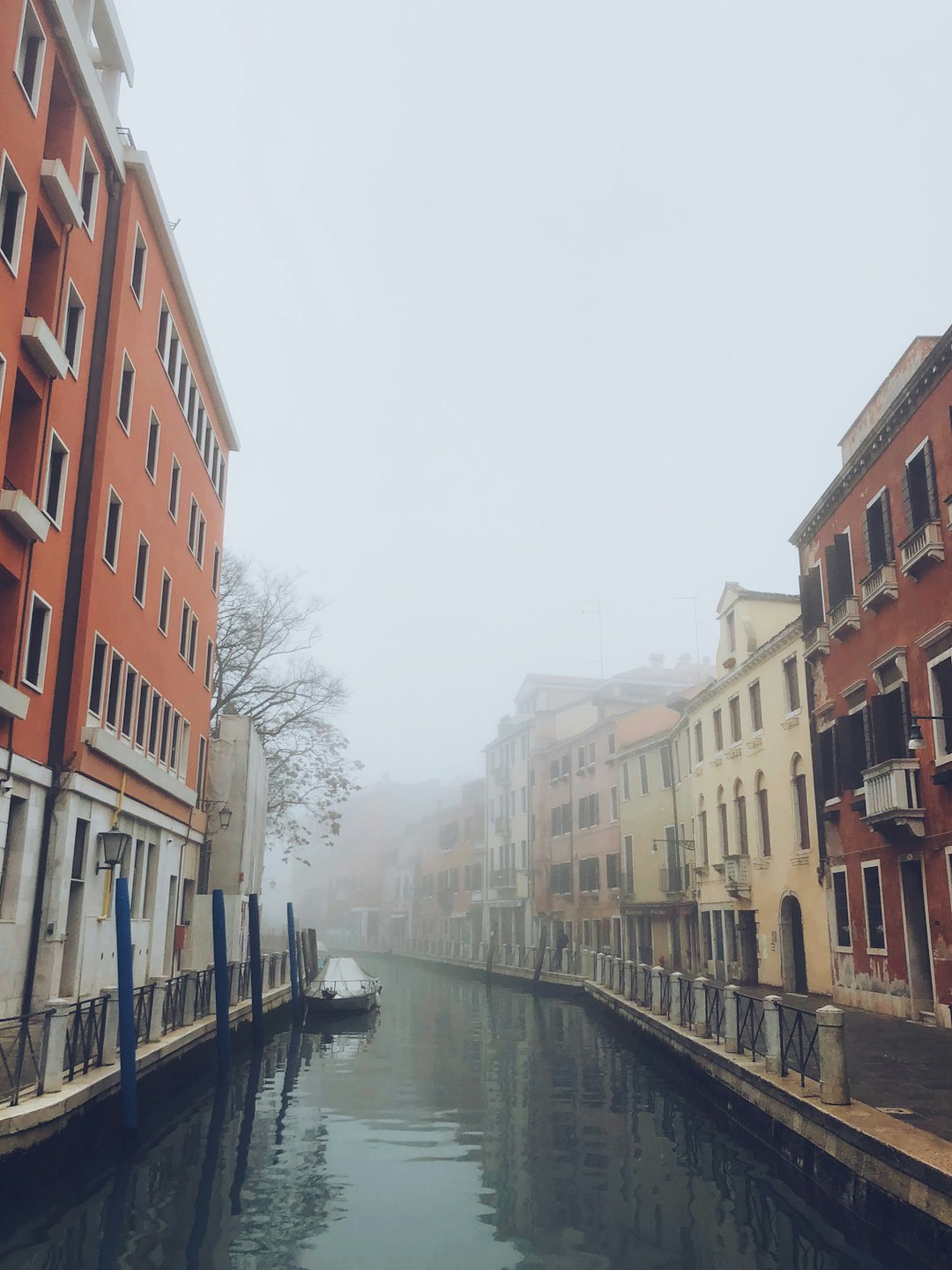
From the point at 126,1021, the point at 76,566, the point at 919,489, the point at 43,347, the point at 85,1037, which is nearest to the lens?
the point at 85,1037

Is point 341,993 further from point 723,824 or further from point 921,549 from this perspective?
point 921,549

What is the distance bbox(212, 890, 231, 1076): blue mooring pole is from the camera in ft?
61.5

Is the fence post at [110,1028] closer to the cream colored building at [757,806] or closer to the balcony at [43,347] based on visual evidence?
the balcony at [43,347]

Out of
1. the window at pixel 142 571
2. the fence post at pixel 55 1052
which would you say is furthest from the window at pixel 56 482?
the fence post at pixel 55 1052

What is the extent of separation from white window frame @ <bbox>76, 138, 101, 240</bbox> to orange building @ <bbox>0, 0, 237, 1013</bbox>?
0.04m

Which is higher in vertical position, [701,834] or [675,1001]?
[701,834]

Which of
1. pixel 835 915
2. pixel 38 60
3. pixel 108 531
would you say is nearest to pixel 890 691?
pixel 835 915

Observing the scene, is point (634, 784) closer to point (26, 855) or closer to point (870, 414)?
point (870, 414)

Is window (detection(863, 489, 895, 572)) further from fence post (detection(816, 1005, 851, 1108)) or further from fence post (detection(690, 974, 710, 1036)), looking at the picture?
fence post (detection(816, 1005, 851, 1108))

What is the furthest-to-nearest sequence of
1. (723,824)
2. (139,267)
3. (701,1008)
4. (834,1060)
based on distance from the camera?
(723,824), (139,267), (701,1008), (834,1060)

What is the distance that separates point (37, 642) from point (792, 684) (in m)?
17.8

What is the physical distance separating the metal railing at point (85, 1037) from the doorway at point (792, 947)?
18.1 metres

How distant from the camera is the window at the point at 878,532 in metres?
20.5

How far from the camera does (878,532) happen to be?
21.3 m
